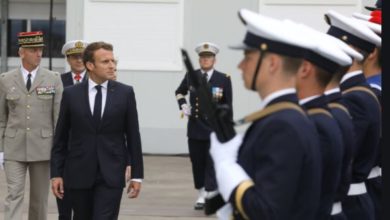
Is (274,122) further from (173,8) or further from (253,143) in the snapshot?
(173,8)

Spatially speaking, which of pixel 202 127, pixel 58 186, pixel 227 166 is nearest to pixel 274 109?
pixel 227 166

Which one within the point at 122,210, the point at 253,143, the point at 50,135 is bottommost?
the point at 122,210

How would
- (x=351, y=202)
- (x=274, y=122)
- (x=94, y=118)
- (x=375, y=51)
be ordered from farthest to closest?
(x=94, y=118), (x=375, y=51), (x=351, y=202), (x=274, y=122)

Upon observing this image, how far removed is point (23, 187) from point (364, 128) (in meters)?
4.11

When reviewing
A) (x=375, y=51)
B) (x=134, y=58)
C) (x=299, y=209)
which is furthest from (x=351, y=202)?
(x=134, y=58)

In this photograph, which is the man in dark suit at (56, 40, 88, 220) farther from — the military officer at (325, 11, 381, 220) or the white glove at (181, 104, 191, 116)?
the military officer at (325, 11, 381, 220)

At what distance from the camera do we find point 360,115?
17.4ft

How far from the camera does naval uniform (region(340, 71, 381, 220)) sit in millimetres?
5293

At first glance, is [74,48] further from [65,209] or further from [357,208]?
[357,208]

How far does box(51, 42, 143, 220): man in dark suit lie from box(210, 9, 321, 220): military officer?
3.17 meters

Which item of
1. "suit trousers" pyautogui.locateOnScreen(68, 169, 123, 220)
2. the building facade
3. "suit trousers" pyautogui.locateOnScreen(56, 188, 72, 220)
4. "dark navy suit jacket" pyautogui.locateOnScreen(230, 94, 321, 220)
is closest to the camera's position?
"dark navy suit jacket" pyautogui.locateOnScreen(230, 94, 321, 220)

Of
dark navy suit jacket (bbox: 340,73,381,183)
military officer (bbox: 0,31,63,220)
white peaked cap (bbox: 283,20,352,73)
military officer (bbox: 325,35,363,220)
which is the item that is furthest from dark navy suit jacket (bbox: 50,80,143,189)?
white peaked cap (bbox: 283,20,352,73)

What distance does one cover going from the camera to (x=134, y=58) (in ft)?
A: 51.0

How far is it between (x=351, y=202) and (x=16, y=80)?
4037 millimetres
